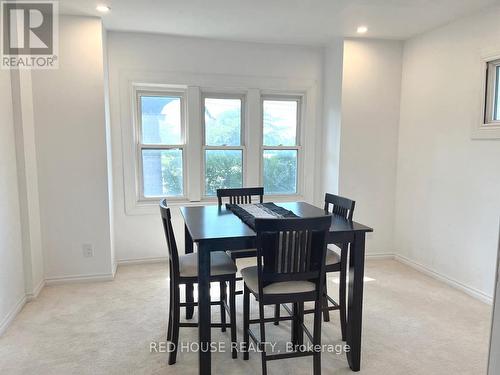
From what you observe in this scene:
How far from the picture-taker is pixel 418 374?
2.16 meters

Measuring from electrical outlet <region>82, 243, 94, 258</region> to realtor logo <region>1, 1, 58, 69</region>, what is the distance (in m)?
1.70

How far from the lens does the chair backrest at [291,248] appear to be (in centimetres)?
184

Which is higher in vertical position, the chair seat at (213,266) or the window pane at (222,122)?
the window pane at (222,122)

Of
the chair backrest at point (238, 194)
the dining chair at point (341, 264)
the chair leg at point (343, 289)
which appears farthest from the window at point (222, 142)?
the chair leg at point (343, 289)

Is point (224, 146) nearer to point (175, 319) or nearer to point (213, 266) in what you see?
point (213, 266)

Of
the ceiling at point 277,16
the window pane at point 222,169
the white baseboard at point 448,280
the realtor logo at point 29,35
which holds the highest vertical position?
the ceiling at point 277,16

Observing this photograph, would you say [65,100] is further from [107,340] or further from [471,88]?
[471,88]

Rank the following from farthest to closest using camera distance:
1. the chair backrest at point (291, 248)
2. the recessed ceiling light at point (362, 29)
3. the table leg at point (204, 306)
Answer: the recessed ceiling light at point (362, 29) → the table leg at point (204, 306) → the chair backrest at point (291, 248)

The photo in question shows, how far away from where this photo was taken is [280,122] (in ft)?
14.7

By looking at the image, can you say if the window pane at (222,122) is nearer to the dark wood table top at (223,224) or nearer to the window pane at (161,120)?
the window pane at (161,120)

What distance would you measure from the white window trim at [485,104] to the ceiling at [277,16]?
19.2 inches

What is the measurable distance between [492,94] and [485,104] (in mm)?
97

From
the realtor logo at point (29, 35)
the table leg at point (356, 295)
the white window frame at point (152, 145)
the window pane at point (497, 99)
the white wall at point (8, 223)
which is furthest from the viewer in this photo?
the white window frame at point (152, 145)

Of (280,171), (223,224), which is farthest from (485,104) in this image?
(223,224)
